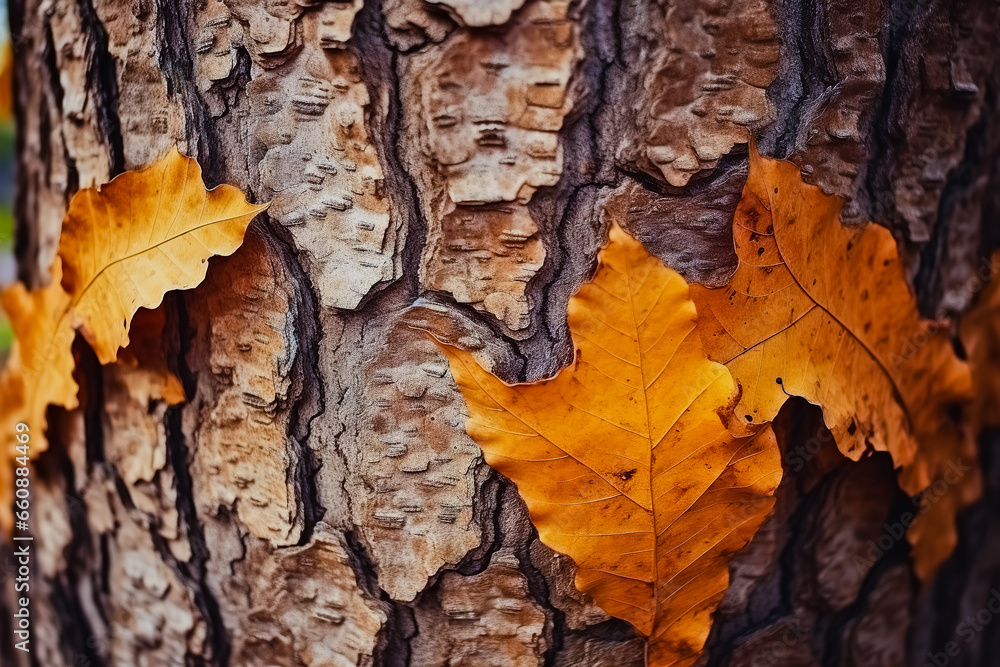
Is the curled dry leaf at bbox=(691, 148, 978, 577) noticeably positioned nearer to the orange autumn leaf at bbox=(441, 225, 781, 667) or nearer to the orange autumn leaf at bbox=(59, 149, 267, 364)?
the orange autumn leaf at bbox=(441, 225, 781, 667)

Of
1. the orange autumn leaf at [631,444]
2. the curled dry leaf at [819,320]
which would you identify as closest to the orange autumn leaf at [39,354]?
the orange autumn leaf at [631,444]

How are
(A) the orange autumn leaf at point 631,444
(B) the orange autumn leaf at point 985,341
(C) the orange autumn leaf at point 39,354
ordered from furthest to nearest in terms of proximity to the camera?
(B) the orange autumn leaf at point 985,341, (C) the orange autumn leaf at point 39,354, (A) the orange autumn leaf at point 631,444

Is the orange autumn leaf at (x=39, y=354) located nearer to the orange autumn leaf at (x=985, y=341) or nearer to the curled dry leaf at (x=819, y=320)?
the curled dry leaf at (x=819, y=320)

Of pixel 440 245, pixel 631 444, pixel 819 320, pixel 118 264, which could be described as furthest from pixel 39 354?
pixel 819 320

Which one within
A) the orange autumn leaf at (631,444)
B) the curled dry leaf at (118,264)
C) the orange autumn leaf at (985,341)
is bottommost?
the orange autumn leaf at (631,444)

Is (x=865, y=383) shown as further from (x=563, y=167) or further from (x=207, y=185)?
(x=207, y=185)

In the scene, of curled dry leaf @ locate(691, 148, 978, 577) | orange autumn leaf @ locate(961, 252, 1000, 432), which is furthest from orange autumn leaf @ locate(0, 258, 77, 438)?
orange autumn leaf @ locate(961, 252, 1000, 432)

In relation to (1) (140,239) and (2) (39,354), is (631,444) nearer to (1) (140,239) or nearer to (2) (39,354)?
(1) (140,239)
